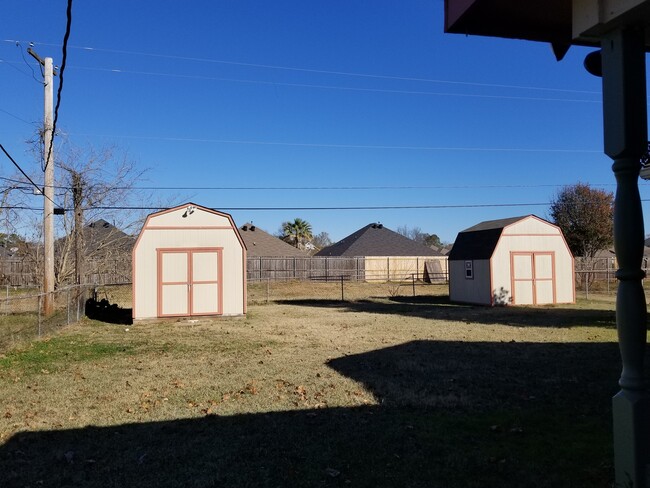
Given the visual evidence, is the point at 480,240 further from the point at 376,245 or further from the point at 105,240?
the point at 376,245

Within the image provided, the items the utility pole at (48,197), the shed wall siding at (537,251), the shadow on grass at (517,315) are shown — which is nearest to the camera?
the shadow on grass at (517,315)

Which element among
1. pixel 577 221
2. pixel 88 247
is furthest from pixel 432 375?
pixel 577 221

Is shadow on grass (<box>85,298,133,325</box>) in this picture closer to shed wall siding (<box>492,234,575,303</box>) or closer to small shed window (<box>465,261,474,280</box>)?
small shed window (<box>465,261,474,280</box>)

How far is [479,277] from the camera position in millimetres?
22391

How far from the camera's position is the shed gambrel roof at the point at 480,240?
71.9ft

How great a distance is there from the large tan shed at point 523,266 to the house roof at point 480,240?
5 centimetres

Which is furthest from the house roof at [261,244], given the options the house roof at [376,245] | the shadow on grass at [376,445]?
the shadow on grass at [376,445]

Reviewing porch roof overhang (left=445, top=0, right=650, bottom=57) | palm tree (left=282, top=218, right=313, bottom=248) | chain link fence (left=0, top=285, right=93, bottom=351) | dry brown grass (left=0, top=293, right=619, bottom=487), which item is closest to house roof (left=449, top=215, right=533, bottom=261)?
dry brown grass (left=0, top=293, right=619, bottom=487)

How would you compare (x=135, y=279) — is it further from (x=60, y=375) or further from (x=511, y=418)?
(x=511, y=418)

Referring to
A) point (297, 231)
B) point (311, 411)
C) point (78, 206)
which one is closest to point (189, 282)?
point (78, 206)

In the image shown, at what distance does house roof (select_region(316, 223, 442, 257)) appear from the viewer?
44.4 meters

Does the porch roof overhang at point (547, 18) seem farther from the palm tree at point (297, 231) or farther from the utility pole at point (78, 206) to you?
the palm tree at point (297, 231)

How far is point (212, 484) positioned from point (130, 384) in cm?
403

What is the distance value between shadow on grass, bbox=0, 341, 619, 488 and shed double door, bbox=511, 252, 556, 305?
15.4m
